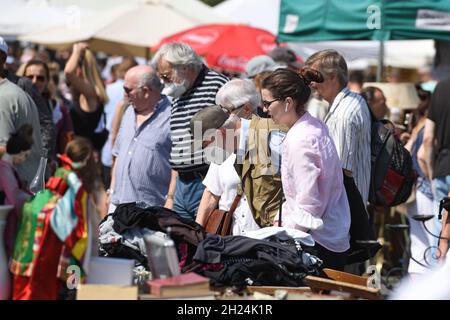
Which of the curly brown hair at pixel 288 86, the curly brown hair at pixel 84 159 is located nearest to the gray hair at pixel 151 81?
the curly brown hair at pixel 288 86

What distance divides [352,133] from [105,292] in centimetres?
292

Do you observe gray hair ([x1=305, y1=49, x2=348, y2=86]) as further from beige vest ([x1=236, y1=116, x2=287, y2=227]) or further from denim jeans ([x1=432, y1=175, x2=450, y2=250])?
denim jeans ([x1=432, y1=175, x2=450, y2=250])

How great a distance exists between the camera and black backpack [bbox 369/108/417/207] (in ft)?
22.8

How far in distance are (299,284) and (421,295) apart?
102 centimetres

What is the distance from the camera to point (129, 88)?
8.01 m

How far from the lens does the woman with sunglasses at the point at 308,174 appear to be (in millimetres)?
5500

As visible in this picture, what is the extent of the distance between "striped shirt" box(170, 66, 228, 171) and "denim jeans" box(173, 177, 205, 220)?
110 millimetres

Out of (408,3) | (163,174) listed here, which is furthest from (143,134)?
(408,3)

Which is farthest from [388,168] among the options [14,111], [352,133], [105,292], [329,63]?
[105,292]

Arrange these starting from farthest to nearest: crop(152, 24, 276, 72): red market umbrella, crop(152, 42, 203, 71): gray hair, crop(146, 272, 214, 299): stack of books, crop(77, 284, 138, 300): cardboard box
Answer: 1. crop(152, 24, 276, 72): red market umbrella
2. crop(152, 42, 203, 71): gray hair
3. crop(146, 272, 214, 299): stack of books
4. crop(77, 284, 138, 300): cardboard box

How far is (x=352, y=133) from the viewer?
6.68 meters

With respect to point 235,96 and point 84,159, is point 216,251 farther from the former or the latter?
point 235,96

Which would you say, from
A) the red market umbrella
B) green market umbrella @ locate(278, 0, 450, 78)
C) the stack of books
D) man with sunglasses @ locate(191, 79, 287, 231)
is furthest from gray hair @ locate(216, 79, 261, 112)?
the red market umbrella

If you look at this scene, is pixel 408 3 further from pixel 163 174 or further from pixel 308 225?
pixel 308 225
